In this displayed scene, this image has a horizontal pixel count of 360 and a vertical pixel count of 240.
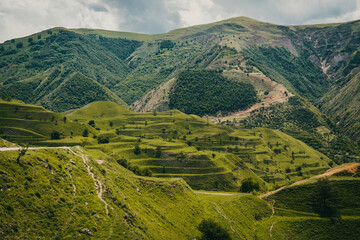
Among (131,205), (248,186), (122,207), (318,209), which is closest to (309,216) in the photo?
(318,209)

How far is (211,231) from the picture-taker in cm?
8688

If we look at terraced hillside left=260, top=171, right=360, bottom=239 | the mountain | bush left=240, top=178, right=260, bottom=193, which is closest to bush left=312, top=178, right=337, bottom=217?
terraced hillside left=260, top=171, right=360, bottom=239

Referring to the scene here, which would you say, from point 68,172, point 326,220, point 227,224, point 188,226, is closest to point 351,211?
point 326,220

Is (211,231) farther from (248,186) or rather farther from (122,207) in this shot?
(248,186)

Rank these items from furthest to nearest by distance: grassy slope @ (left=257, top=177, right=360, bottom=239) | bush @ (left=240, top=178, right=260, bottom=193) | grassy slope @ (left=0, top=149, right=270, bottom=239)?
bush @ (left=240, top=178, right=260, bottom=193) < grassy slope @ (left=257, top=177, right=360, bottom=239) < grassy slope @ (left=0, top=149, right=270, bottom=239)

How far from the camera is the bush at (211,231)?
87.1 m

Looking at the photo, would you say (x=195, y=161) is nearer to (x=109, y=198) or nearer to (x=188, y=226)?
(x=188, y=226)

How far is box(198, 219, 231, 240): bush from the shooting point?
8706 centimetres

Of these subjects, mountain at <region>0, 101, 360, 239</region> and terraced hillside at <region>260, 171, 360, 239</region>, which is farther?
terraced hillside at <region>260, 171, 360, 239</region>

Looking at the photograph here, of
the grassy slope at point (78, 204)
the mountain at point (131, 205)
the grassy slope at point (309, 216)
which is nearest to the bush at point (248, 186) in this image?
the mountain at point (131, 205)

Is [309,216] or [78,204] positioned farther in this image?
[309,216]

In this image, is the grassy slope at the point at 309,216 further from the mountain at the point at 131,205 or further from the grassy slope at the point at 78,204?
the grassy slope at the point at 78,204

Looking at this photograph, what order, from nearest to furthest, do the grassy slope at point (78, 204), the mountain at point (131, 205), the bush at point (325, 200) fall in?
1. the grassy slope at point (78, 204)
2. the mountain at point (131, 205)
3. the bush at point (325, 200)

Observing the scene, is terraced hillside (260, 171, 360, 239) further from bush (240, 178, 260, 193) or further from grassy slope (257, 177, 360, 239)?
bush (240, 178, 260, 193)
